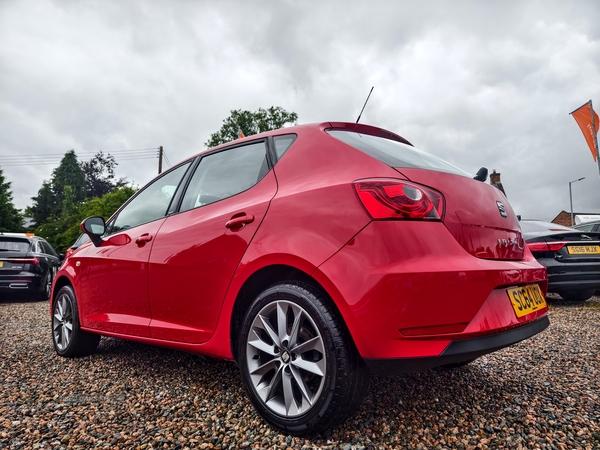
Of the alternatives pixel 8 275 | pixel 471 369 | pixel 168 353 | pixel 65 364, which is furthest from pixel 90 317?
pixel 8 275

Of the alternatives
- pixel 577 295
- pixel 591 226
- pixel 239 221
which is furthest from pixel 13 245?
pixel 591 226

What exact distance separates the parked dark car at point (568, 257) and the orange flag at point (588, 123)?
12.4 metres

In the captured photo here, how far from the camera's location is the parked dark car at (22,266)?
321 inches

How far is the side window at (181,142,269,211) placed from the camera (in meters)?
2.34

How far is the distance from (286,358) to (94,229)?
92.1 inches

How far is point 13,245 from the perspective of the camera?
845 centimetres

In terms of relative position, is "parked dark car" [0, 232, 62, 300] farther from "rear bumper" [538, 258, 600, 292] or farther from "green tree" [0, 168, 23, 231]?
"green tree" [0, 168, 23, 231]

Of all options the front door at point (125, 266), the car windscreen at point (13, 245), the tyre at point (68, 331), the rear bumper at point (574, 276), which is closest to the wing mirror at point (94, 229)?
the front door at point (125, 266)

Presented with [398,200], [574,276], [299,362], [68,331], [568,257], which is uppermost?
[398,200]

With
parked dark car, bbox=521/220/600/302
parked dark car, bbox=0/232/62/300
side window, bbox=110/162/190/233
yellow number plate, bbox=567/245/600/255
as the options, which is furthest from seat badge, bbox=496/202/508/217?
parked dark car, bbox=0/232/62/300

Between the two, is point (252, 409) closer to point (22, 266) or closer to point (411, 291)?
point (411, 291)

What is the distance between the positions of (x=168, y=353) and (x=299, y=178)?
227 cm

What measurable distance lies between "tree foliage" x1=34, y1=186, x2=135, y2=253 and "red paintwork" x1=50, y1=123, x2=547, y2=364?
89.4ft

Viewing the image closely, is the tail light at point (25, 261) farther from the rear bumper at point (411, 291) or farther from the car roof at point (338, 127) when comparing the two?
the rear bumper at point (411, 291)
